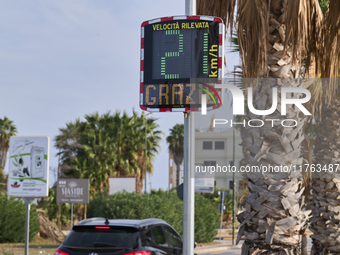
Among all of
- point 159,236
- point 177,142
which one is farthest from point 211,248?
point 177,142

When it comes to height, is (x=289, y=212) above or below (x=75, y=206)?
above

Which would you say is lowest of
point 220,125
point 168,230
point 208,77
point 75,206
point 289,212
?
point 75,206

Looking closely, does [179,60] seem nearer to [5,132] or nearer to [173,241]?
[173,241]

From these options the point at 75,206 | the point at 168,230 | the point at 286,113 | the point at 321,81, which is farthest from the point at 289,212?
the point at 75,206

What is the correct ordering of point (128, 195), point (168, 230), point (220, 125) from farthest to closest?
point (128, 195) → point (168, 230) → point (220, 125)

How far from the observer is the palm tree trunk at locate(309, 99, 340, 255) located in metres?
11.3

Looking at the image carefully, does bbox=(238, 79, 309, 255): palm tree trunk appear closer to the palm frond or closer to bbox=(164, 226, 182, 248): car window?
the palm frond

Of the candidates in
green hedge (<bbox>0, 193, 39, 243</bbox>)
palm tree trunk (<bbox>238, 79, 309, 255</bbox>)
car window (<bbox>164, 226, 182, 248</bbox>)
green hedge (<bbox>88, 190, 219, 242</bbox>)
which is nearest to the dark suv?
→ car window (<bbox>164, 226, 182, 248</bbox>)

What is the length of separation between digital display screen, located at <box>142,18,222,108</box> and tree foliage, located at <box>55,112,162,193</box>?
33569 mm

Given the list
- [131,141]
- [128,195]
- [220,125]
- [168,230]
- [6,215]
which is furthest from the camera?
[131,141]

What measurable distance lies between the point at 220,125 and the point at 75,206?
3161cm

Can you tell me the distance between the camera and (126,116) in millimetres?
43062

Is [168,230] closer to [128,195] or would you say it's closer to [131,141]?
[128,195]

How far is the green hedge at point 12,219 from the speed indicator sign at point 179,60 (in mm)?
19406
